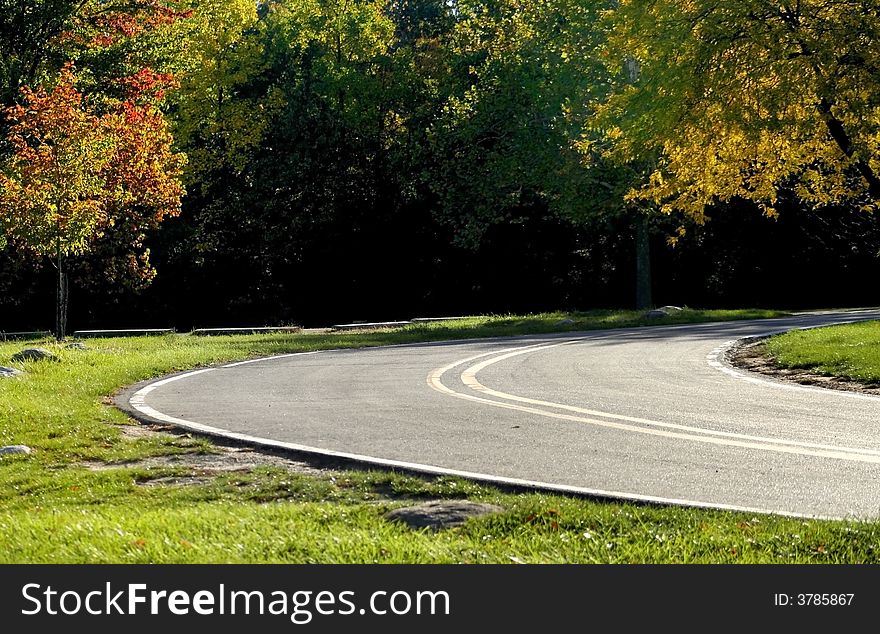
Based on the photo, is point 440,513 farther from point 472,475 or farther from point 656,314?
point 656,314

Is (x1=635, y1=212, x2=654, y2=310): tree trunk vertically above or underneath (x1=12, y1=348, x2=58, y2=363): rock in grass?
above

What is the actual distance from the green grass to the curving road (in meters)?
1.13

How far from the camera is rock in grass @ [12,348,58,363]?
20156mm

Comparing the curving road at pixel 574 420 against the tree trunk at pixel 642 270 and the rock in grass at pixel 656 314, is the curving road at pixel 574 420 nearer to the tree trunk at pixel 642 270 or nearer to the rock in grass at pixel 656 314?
the rock in grass at pixel 656 314

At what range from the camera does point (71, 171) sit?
84.1ft

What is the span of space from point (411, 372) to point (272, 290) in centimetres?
2593

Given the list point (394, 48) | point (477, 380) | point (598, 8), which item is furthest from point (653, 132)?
point (394, 48)

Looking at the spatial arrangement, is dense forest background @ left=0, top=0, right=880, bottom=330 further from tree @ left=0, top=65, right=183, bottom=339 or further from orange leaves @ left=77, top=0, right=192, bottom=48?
tree @ left=0, top=65, right=183, bottom=339

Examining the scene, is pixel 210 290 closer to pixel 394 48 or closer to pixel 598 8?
pixel 394 48

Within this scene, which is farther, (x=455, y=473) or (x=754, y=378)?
(x=754, y=378)

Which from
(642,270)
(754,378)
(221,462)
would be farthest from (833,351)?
(642,270)

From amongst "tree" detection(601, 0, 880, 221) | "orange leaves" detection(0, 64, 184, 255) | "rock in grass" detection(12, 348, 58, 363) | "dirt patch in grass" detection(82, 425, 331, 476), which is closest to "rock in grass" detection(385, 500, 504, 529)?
"dirt patch in grass" detection(82, 425, 331, 476)

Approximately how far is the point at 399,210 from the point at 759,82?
2641cm
